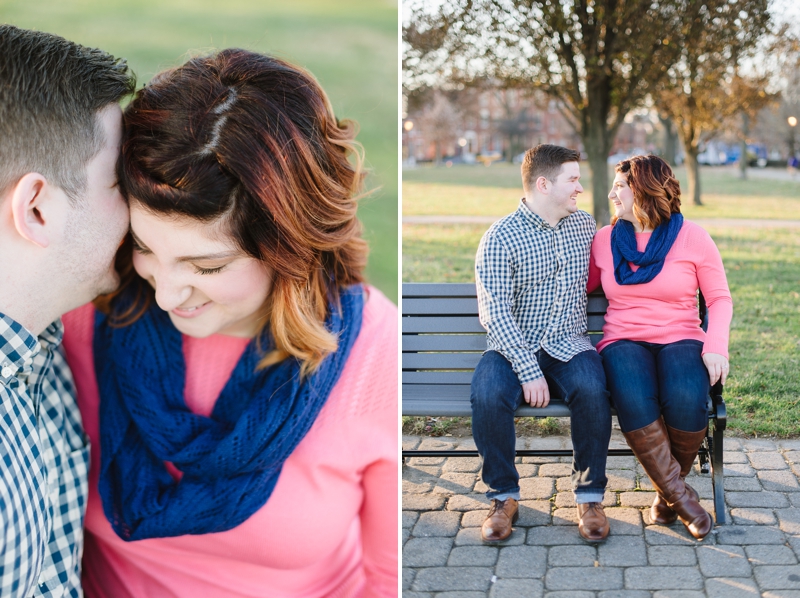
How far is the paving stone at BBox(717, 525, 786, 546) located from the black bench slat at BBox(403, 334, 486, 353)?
1.24 m

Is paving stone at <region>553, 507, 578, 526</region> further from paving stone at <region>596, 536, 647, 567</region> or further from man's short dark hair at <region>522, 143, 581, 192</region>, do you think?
man's short dark hair at <region>522, 143, 581, 192</region>

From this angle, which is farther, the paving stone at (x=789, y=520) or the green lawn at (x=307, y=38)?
the green lawn at (x=307, y=38)

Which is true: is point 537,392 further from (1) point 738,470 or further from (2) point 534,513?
(1) point 738,470

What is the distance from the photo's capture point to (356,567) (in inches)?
98.0

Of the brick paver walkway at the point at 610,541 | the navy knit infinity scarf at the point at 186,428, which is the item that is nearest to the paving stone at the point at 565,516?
the brick paver walkway at the point at 610,541

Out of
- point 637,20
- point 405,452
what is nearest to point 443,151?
point 637,20

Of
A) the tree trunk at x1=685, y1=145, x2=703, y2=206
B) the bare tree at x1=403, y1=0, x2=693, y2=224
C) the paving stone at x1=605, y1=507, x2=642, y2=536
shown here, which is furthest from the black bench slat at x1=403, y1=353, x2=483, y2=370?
the tree trunk at x1=685, y1=145, x2=703, y2=206

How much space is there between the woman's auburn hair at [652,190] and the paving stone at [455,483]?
1.34 m

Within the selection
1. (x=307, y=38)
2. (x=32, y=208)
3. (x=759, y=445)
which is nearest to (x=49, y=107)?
(x=32, y=208)

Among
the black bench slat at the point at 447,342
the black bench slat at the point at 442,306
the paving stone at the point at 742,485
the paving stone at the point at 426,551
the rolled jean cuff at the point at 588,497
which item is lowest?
the paving stone at the point at 426,551

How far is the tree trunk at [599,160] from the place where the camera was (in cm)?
720

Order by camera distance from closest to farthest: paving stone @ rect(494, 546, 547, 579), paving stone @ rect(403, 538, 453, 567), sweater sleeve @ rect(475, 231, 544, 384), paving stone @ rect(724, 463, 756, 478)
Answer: paving stone @ rect(494, 546, 547, 579), paving stone @ rect(403, 538, 453, 567), sweater sleeve @ rect(475, 231, 544, 384), paving stone @ rect(724, 463, 756, 478)

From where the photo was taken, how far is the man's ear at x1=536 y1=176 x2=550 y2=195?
3.36 meters

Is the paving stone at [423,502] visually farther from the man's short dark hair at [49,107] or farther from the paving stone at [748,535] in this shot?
the man's short dark hair at [49,107]
